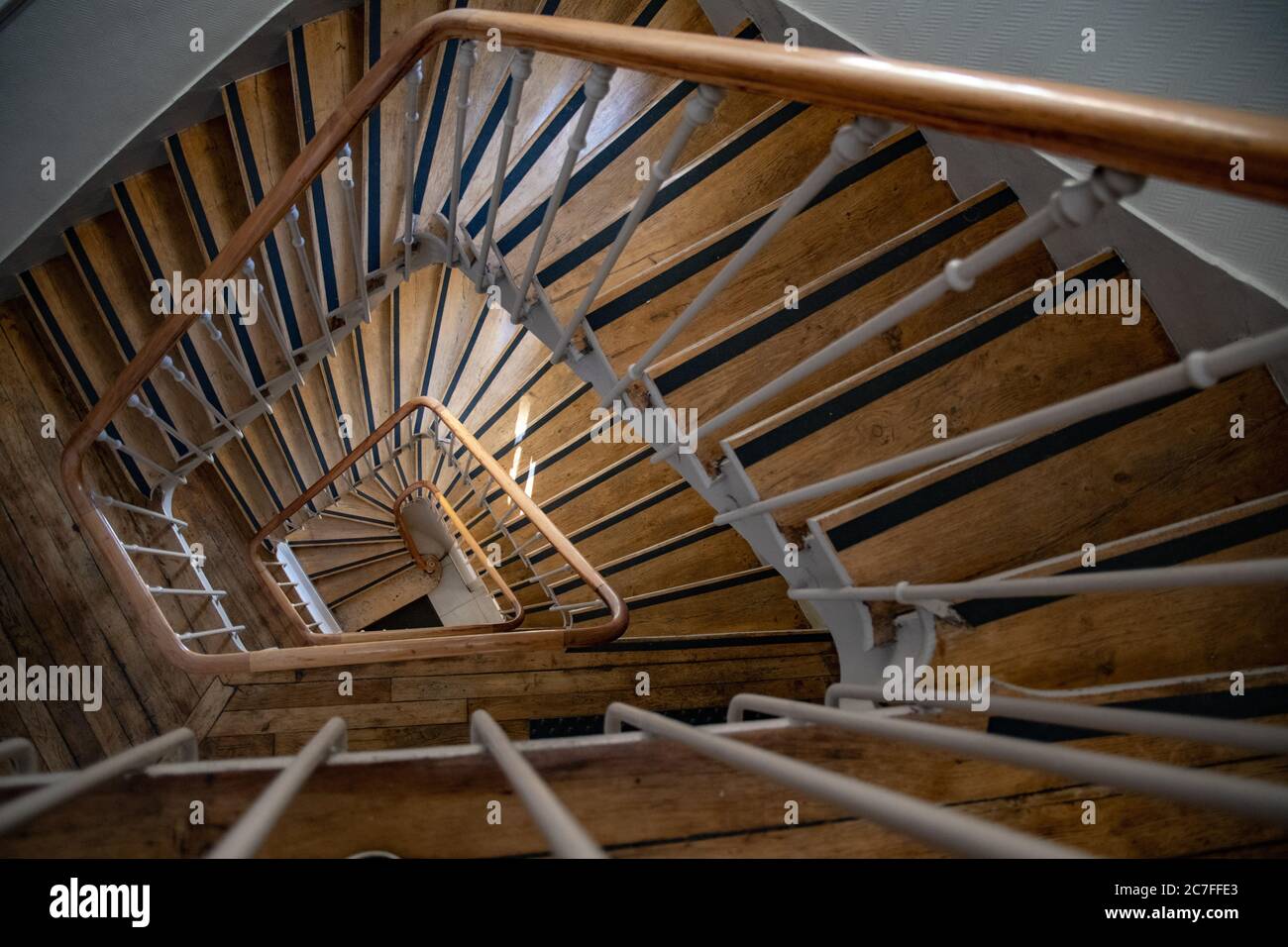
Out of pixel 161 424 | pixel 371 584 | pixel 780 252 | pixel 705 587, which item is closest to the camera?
pixel 780 252

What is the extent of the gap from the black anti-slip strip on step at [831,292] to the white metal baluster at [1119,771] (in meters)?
1.13

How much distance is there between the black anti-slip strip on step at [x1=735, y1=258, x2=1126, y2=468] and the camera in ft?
5.87

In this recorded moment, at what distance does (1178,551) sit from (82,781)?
1.91 metres

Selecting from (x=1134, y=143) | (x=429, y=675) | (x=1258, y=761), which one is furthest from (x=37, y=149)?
(x=1258, y=761)

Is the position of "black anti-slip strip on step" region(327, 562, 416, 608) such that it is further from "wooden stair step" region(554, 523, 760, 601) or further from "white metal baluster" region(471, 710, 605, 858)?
"white metal baluster" region(471, 710, 605, 858)

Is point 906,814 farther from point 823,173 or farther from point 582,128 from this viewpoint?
point 582,128

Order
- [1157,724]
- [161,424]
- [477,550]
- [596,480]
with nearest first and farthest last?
[1157,724] → [161,424] → [596,480] → [477,550]

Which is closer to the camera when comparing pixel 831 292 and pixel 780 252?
pixel 831 292

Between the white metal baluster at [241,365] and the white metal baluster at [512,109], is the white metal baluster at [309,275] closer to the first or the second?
the white metal baluster at [241,365]

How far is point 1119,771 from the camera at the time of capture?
616 millimetres

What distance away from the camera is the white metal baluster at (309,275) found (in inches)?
94.8

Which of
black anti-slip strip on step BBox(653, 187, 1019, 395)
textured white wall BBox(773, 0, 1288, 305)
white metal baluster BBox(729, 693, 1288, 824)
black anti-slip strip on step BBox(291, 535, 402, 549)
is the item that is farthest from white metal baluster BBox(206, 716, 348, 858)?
black anti-slip strip on step BBox(291, 535, 402, 549)

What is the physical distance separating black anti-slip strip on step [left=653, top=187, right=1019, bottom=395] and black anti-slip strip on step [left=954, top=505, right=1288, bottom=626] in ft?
2.84

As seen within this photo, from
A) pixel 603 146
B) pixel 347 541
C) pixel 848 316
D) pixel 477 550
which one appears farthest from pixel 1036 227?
pixel 347 541
